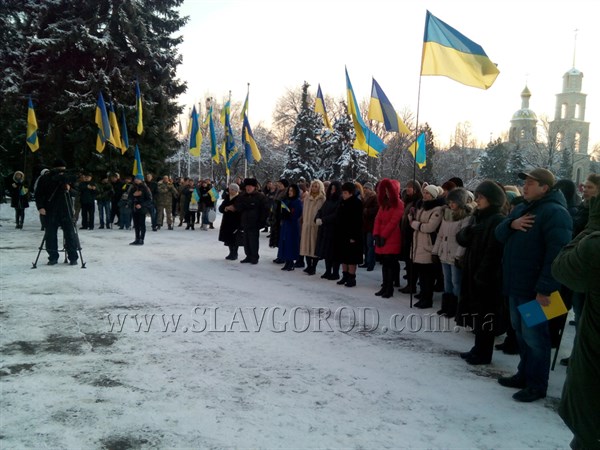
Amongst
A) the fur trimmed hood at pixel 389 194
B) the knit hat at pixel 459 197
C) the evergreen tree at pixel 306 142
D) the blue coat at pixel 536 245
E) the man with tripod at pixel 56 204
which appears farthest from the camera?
the evergreen tree at pixel 306 142

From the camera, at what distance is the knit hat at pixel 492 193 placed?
201 inches

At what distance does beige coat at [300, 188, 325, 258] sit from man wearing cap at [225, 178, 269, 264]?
3.84 feet

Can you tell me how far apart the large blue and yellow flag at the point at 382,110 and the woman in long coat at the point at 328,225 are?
8.83 feet

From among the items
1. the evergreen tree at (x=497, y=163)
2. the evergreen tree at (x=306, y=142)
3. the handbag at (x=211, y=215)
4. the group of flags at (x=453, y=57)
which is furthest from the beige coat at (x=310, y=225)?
the evergreen tree at (x=497, y=163)

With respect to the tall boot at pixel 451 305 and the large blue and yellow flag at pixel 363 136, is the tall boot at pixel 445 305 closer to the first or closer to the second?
the tall boot at pixel 451 305

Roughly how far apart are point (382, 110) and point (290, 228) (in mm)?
3654

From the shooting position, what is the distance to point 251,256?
1120 centimetres

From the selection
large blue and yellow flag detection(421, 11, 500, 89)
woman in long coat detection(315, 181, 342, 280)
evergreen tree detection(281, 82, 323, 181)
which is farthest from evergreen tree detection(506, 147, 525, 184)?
large blue and yellow flag detection(421, 11, 500, 89)

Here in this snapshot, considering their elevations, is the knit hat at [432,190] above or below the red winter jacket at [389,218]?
above

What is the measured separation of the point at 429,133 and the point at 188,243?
43747 mm

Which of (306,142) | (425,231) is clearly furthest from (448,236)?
(306,142)

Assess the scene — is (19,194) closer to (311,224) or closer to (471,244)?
(311,224)

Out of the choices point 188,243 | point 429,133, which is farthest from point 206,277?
point 429,133

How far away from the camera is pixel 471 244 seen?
530 centimetres
